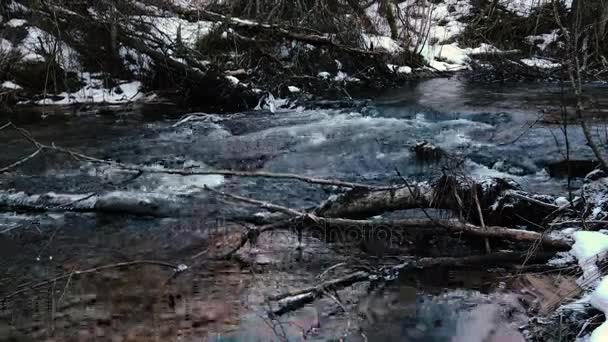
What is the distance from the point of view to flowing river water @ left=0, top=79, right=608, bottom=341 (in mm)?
3289

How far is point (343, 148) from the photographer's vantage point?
716 cm

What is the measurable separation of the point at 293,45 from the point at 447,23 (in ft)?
23.8

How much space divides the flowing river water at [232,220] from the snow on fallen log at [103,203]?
104 mm

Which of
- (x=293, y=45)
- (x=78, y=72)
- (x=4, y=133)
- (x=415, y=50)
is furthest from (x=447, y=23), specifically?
(x=4, y=133)

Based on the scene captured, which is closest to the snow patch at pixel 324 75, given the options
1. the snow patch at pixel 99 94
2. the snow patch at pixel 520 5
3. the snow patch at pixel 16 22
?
the snow patch at pixel 99 94

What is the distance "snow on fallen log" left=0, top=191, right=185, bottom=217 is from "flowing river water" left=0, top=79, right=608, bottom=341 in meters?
0.10

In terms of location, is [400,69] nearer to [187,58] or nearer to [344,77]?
[344,77]

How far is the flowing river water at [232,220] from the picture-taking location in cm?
329

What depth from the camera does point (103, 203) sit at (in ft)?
17.3

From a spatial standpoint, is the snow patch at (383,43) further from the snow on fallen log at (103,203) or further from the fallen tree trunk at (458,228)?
the fallen tree trunk at (458,228)

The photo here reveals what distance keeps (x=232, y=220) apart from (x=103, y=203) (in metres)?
1.23

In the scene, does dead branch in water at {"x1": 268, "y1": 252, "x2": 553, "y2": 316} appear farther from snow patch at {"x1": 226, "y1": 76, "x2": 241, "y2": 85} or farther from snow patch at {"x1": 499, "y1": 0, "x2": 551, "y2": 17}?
snow patch at {"x1": 499, "y1": 0, "x2": 551, "y2": 17}

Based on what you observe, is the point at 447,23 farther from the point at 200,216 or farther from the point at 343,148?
the point at 200,216

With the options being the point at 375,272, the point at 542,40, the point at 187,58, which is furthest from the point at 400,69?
the point at 375,272
